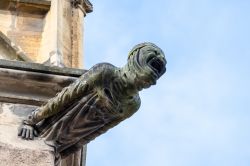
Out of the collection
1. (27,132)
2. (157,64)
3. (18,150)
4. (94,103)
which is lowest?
(18,150)

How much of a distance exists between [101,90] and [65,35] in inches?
43.6

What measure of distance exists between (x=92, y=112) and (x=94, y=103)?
56 mm

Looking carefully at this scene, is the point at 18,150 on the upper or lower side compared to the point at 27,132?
lower

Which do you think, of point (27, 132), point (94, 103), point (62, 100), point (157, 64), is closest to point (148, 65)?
point (157, 64)

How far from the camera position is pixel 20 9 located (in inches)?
220

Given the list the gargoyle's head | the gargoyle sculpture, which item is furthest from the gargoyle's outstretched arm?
the gargoyle's head

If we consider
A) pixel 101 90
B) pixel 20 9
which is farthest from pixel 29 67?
pixel 20 9

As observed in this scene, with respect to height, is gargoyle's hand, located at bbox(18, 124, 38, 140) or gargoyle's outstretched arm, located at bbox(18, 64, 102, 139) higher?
gargoyle's outstretched arm, located at bbox(18, 64, 102, 139)

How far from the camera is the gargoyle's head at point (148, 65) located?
14.5 feet

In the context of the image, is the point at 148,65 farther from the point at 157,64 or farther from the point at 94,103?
the point at 94,103

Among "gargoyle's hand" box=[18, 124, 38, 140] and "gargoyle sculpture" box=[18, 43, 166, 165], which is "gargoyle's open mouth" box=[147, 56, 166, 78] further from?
"gargoyle's hand" box=[18, 124, 38, 140]

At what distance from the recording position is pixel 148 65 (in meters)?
4.45

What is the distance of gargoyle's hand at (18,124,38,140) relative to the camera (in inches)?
181

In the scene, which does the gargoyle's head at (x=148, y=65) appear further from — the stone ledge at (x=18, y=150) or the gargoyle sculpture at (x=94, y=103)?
the stone ledge at (x=18, y=150)
